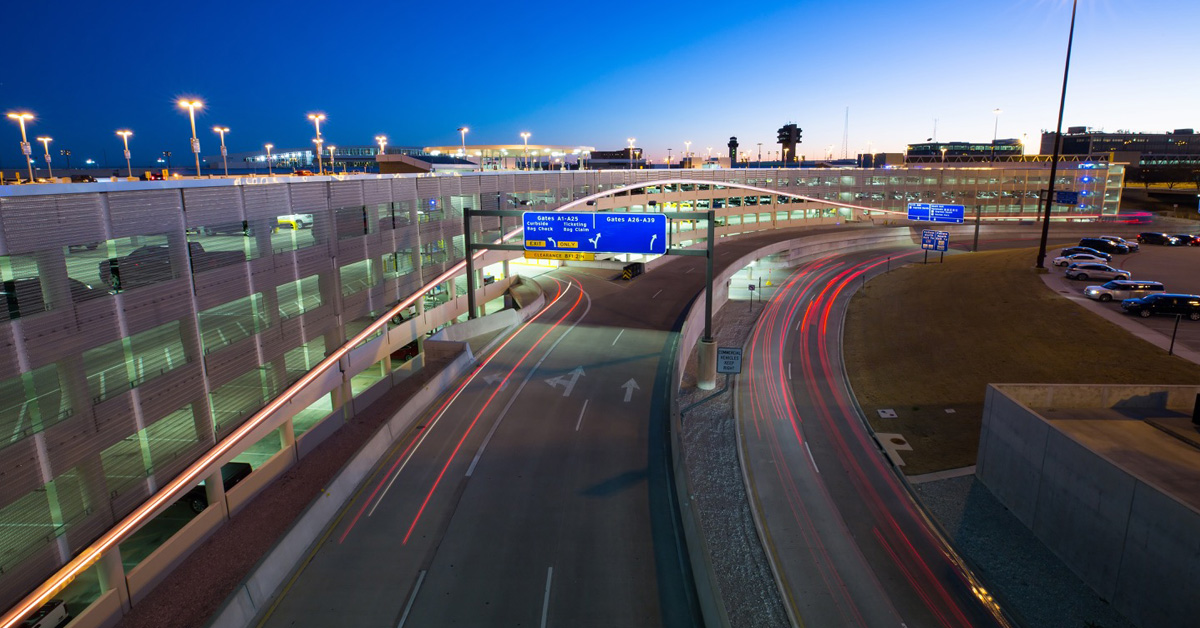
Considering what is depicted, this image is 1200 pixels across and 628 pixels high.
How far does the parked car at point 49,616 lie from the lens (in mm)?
13500

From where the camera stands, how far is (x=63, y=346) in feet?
46.9

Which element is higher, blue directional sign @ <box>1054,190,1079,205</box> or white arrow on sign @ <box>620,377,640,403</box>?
blue directional sign @ <box>1054,190,1079,205</box>

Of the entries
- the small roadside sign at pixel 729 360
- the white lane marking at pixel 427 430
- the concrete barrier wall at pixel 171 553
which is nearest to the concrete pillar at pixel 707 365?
the small roadside sign at pixel 729 360

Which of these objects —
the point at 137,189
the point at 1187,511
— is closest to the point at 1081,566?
the point at 1187,511

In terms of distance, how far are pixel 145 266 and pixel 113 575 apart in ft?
26.2

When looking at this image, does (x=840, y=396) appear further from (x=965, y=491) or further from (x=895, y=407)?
(x=965, y=491)

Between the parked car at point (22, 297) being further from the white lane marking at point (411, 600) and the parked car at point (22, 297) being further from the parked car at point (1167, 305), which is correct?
the parked car at point (1167, 305)

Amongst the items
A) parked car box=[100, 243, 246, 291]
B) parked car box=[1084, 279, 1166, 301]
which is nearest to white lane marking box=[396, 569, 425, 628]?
parked car box=[100, 243, 246, 291]

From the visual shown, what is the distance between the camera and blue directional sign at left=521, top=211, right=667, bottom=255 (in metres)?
29.2

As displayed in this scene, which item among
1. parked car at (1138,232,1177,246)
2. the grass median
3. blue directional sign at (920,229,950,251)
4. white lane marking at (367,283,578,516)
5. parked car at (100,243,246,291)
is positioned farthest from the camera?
parked car at (1138,232,1177,246)

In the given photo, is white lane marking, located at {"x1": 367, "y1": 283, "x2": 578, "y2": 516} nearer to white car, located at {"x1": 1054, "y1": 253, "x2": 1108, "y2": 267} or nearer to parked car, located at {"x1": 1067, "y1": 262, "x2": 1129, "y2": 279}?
parked car, located at {"x1": 1067, "y1": 262, "x2": 1129, "y2": 279}

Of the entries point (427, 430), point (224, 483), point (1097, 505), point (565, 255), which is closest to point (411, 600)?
point (427, 430)

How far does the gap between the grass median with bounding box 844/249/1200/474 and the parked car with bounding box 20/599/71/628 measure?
26.9 metres

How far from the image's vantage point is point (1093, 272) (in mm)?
44625
